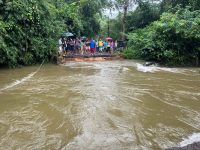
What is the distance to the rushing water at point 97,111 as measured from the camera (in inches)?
250

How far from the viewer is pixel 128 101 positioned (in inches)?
377

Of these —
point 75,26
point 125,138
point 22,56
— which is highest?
point 75,26

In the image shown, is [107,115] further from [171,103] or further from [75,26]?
[75,26]

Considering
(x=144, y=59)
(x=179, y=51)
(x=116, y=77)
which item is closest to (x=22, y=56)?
(x=116, y=77)

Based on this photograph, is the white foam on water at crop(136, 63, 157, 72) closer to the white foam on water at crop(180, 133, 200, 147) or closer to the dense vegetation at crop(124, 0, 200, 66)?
the dense vegetation at crop(124, 0, 200, 66)

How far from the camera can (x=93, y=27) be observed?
28.2 m

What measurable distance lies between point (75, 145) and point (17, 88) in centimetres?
586

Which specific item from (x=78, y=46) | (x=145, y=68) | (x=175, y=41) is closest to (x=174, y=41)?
(x=175, y=41)

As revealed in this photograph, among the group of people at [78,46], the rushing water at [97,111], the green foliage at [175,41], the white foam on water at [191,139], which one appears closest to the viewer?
the white foam on water at [191,139]

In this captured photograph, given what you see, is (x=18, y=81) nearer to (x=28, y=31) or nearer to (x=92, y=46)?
(x=28, y=31)

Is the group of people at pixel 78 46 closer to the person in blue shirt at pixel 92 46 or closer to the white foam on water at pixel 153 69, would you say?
the person in blue shirt at pixel 92 46

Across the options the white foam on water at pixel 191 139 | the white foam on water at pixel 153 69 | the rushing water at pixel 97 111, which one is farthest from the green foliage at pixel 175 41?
the white foam on water at pixel 191 139

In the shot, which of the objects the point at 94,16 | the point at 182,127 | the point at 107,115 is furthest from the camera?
the point at 94,16

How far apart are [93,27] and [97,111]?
807 inches
